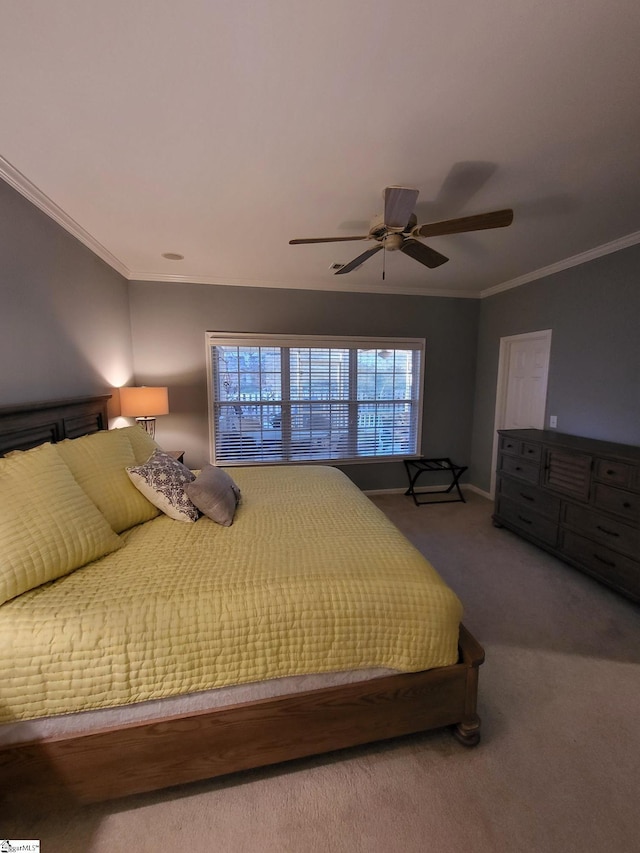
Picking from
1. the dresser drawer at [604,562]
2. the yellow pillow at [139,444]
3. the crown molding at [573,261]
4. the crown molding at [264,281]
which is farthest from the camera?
the crown molding at [573,261]

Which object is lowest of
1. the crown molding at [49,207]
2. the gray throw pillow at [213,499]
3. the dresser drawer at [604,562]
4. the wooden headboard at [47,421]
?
the dresser drawer at [604,562]

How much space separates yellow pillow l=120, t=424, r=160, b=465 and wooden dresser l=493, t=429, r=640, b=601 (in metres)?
3.06

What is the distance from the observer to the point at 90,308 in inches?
105

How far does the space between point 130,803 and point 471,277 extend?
176 inches

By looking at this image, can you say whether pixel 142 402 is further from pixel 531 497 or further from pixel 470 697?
pixel 531 497

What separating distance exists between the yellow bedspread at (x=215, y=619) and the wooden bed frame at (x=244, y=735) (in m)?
0.11

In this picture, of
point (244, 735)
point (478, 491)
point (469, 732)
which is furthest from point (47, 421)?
point (478, 491)

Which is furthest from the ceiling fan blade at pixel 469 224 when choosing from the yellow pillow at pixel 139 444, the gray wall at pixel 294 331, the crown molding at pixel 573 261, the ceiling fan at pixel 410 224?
the gray wall at pixel 294 331

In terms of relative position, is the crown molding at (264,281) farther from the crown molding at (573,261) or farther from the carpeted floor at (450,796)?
the carpeted floor at (450,796)

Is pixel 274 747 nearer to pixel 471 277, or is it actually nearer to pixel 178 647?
pixel 178 647

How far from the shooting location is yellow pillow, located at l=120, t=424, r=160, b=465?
2.07 metres

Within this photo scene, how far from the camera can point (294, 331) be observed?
3.84 metres

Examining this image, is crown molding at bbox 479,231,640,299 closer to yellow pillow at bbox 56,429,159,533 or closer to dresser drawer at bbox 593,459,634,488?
dresser drawer at bbox 593,459,634,488

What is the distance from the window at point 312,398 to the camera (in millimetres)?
3805
